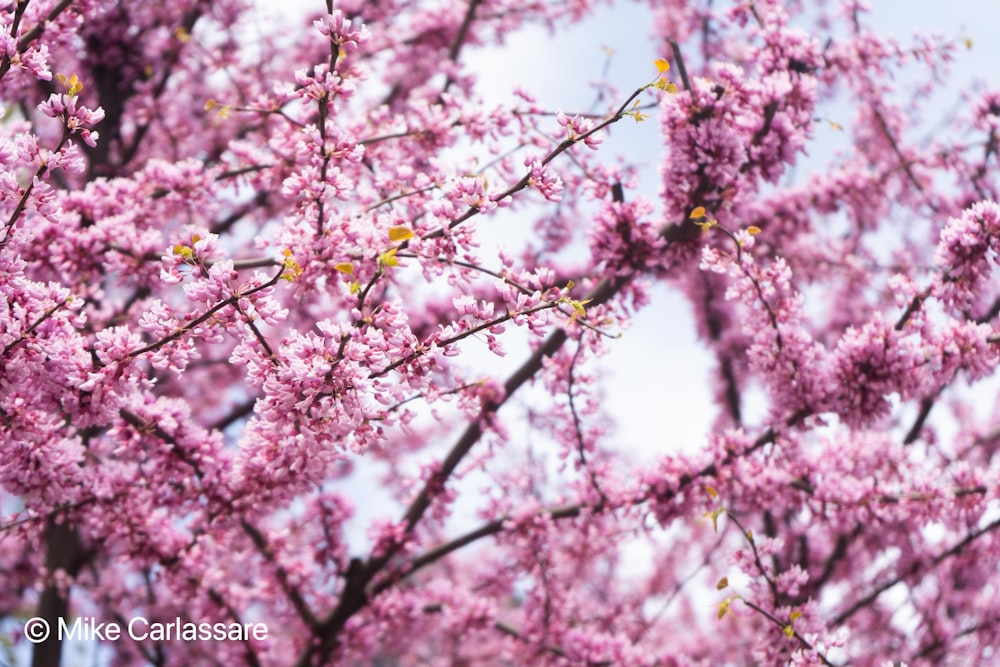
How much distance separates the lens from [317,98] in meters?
3.94

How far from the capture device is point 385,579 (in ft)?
21.5

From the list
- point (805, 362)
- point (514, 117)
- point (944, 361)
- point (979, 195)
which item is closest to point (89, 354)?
point (514, 117)

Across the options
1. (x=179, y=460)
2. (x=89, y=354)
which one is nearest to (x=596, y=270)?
(x=179, y=460)

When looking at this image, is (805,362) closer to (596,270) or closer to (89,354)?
(596,270)

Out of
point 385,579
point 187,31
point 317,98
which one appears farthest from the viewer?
point 187,31

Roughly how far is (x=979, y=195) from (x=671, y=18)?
4.05 metres

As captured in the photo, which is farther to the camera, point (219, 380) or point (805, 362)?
point (219, 380)

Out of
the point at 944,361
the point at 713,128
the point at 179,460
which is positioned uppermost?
the point at 713,128

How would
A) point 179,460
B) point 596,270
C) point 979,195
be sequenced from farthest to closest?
1. point 979,195
2. point 596,270
3. point 179,460

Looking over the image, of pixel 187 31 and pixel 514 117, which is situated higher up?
pixel 187 31

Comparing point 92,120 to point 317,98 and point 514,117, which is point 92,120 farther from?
point 514,117

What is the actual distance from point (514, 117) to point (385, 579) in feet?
12.2

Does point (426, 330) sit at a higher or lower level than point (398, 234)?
higher

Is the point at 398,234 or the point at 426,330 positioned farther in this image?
the point at 426,330
